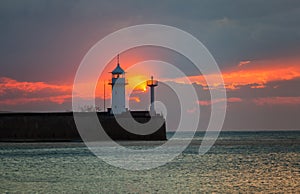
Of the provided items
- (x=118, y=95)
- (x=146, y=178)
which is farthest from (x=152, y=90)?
(x=146, y=178)

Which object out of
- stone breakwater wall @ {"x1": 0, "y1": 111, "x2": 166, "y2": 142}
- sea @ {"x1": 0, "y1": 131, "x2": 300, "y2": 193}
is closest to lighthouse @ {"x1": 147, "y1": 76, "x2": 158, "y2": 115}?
stone breakwater wall @ {"x1": 0, "y1": 111, "x2": 166, "y2": 142}

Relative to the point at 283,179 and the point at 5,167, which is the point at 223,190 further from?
the point at 5,167

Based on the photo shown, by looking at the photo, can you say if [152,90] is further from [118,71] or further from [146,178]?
[146,178]

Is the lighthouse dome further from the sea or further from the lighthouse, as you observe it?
the sea

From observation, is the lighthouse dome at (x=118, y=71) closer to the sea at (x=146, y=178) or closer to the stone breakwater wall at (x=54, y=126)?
the stone breakwater wall at (x=54, y=126)

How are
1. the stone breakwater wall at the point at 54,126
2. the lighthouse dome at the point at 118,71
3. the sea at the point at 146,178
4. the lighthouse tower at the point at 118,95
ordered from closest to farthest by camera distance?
the sea at the point at 146,178, the stone breakwater wall at the point at 54,126, the lighthouse tower at the point at 118,95, the lighthouse dome at the point at 118,71

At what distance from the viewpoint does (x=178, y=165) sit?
146 ft

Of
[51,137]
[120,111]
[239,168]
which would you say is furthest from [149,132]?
[239,168]

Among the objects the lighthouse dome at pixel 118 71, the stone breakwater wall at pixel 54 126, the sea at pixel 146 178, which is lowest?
the sea at pixel 146 178

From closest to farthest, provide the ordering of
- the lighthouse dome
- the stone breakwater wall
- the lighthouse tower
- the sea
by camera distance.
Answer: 1. the sea
2. the stone breakwater wall
3. the lighthouse tower
4. the lighthouse dome

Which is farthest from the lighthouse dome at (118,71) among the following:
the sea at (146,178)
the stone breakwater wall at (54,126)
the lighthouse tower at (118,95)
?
the sea at (146,178)

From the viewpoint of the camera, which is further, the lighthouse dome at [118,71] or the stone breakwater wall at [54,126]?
the lighthouse dome at [118,71]

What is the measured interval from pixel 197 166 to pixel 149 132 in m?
35.2

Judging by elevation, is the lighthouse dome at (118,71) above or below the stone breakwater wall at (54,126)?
above
